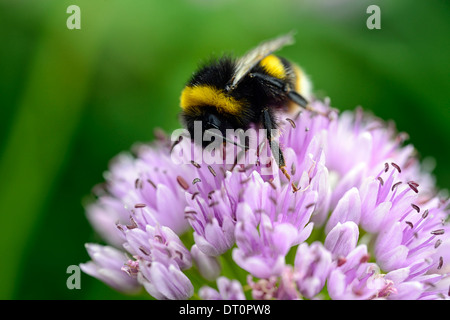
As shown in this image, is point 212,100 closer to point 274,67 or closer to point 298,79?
point 274,67

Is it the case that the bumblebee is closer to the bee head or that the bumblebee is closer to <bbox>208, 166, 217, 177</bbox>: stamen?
the bee head

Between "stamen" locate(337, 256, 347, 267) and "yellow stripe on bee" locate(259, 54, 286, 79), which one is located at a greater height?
"yellow stripe on bee" locate(259, 54, 286, 79)

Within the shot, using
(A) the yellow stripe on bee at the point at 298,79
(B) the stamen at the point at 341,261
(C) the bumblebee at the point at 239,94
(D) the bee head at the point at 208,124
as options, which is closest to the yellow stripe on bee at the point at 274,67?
(C) the bumblebee at the point at 239,94

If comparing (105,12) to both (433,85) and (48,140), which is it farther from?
(433,85)

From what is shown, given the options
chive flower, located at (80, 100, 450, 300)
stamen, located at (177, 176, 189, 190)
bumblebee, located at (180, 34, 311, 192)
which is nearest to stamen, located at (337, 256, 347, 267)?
chive flower, located at (80, 100, 450, 300)

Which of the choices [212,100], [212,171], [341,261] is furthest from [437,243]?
[212,100]

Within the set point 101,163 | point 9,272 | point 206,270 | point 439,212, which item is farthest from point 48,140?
point 439,212

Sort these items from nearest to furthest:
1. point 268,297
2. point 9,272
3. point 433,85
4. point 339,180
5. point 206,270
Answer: point 268,297
point 206,270
point 339,180
point 9,272
point 433,85
